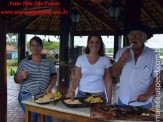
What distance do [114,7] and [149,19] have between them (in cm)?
285

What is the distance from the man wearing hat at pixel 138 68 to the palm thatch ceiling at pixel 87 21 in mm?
4120

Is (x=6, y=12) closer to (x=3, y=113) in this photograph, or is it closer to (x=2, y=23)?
(x=2, y=23)

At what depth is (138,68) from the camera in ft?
6.46

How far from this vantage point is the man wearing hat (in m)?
1.94

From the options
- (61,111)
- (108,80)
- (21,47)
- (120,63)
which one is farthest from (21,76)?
(21,47)

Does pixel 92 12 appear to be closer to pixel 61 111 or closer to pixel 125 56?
pixel 125 56

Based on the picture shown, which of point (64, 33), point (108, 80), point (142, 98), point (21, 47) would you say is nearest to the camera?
point (142, 98)

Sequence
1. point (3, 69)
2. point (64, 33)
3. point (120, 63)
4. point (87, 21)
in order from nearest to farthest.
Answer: point (120, 63), point (3, 69), point (64, 33), point (87, 21)

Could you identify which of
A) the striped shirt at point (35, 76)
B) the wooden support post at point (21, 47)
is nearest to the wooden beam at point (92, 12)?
the wooden support post at point (21, 47)

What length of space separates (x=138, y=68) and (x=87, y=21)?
21.7ft

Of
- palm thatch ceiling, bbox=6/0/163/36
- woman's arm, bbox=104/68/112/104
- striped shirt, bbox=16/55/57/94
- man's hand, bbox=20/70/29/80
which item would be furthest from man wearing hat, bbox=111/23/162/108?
palm thatch ceiling, bbox=6/0/163/36

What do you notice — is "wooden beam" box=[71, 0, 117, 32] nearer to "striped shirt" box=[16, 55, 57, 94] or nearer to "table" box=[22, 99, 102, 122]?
"striped shirt" box=[16, 55, 57, 94]

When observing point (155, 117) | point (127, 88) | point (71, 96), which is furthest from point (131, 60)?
point (71, 96)

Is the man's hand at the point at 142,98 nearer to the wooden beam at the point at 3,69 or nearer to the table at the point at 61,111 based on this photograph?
the table at the point at 61,111
